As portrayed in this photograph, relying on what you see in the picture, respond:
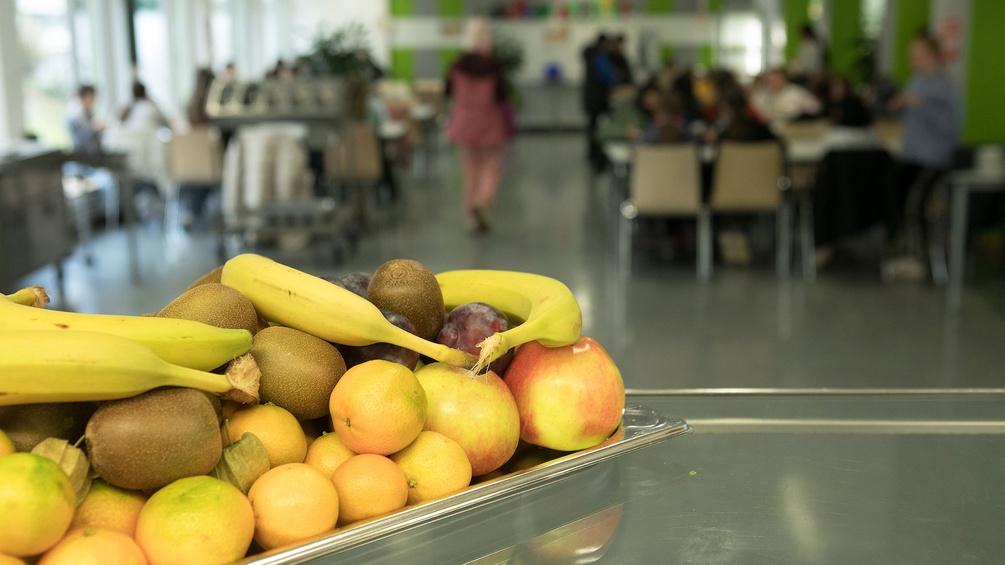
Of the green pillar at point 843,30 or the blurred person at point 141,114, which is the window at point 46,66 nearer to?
the blurred person at point 141,114

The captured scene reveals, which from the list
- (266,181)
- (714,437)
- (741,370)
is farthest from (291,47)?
(714,437)

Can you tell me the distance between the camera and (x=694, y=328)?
15.8 feet

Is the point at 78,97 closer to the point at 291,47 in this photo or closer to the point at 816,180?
the point at 816,180

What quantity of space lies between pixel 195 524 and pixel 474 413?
0.99ft

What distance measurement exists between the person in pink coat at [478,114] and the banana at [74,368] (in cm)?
693

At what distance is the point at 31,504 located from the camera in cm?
71

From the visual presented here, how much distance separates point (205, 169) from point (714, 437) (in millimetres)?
6758

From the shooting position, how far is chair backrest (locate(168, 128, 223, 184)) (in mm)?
7309

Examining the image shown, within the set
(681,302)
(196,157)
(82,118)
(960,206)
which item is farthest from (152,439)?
(82,118)

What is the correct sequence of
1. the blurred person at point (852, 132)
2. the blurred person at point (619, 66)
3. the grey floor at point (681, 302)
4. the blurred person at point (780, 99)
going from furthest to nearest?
the blurred person at point (619, 66)
the blurred person at point (780, 99)
the blurred person at point (852, 132)
the grey floor at point (681, 302)

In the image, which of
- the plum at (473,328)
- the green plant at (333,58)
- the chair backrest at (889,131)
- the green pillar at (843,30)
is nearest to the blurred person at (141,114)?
the green plant at (333,58)

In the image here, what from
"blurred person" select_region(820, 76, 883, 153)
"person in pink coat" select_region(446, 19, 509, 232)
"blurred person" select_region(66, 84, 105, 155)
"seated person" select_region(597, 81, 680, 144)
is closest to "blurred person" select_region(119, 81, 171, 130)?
"blurred person" select_region(66, 84, 105, 155)

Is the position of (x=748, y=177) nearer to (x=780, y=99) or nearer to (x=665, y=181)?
(x=665, y=181)

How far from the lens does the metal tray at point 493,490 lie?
0.79 meters
